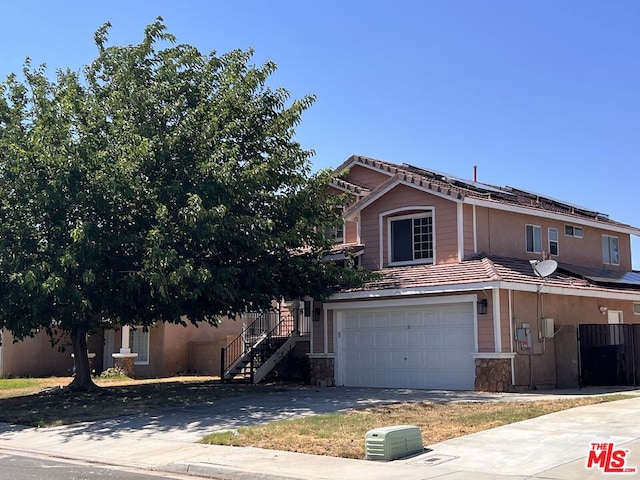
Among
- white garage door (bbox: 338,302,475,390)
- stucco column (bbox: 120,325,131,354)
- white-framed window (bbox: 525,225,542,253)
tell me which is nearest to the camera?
white garage door (bbox: 338,302,475,390)

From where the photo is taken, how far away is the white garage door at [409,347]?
68.5 ft

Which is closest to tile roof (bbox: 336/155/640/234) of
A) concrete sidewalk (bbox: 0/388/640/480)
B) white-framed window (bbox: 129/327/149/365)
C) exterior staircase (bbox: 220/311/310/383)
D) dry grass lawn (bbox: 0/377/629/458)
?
exterior staircase (bbox: 220/311/310/383)

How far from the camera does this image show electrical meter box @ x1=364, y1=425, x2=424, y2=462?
11.5 m

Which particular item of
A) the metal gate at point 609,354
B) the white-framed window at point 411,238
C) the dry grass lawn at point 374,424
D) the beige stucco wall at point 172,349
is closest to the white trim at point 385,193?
the white-framed window at point 411,238

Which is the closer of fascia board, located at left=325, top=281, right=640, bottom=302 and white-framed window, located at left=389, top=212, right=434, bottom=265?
fascia board, located at left=325, top=281, right=640, bottom=302

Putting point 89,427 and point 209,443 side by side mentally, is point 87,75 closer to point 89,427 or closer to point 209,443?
point 89,427

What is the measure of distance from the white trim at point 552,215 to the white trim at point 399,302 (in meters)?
2.99

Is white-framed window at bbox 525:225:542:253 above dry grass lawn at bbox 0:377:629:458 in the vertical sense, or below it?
above

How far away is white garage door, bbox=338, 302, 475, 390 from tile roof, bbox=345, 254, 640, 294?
30.6 inches

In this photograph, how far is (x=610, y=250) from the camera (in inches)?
1123

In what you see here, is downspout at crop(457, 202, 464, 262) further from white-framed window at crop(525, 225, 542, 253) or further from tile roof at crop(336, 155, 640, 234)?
white-framed window at crop(525, 225, 542, 253)

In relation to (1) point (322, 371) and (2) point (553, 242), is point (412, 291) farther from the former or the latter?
(2) point (553, 242)

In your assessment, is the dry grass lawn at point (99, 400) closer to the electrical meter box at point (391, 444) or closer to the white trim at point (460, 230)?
the white trim at point (460, 230)

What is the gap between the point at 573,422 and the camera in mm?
13672
